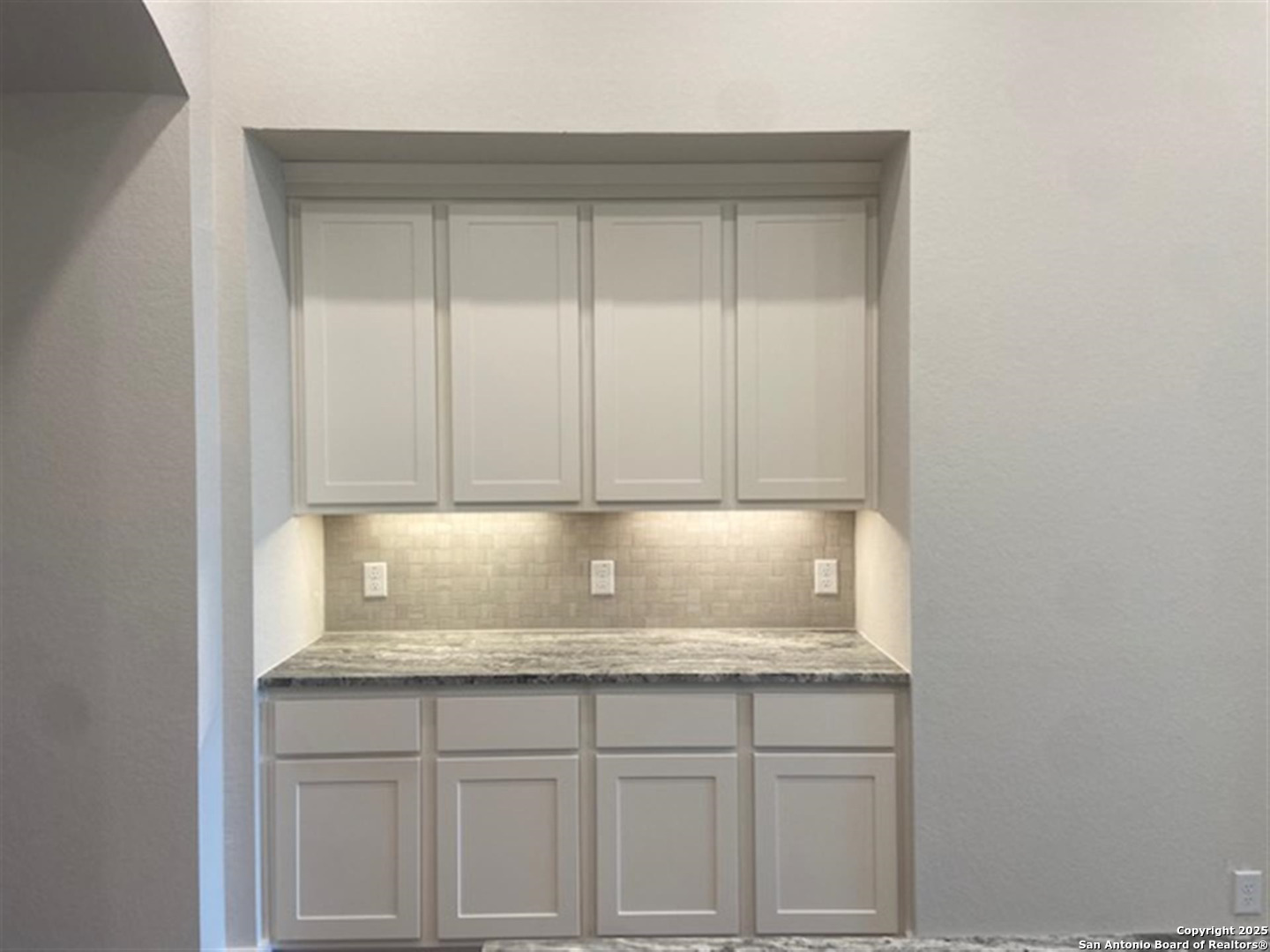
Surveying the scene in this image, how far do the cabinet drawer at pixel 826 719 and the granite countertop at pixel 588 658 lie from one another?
50 mm

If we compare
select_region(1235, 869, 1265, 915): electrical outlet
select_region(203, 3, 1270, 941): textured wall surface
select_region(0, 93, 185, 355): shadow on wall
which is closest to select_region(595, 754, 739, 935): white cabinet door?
select_region(203, 3, 1270, 941): textured wall surface

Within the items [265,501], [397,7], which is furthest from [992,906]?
[397,7]

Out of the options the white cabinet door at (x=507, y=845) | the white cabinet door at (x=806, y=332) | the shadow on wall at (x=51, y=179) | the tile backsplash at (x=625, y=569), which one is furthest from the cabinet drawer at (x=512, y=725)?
the shadow on wall at (x=51, y=179)

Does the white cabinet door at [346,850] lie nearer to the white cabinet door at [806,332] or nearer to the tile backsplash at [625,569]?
the tile backsplash at [625,569]

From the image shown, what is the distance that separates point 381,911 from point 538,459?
1311 millimetres

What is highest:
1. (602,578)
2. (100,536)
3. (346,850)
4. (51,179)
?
(51,179)

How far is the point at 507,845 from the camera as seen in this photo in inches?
90.1

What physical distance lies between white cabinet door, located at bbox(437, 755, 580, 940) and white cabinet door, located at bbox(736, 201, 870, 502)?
113cm

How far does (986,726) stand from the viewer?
7.32 ft

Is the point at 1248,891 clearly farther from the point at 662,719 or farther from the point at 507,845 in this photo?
the point at 507,845

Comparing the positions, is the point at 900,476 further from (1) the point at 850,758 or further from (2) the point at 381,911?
(2) the point at 381,911

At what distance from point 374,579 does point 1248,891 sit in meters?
2.66

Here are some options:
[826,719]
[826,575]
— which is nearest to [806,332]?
[826,575]

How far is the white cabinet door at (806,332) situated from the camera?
96.2 inches
